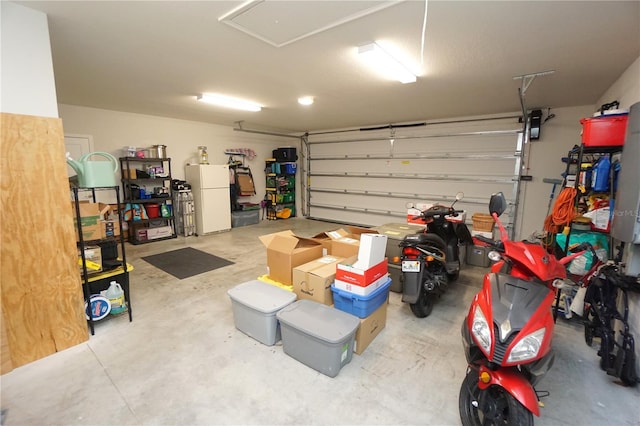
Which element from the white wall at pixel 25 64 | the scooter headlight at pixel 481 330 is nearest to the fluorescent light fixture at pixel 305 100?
the white wall at pixel 25 64

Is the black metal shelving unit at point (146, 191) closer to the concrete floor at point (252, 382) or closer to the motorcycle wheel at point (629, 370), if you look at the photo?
the concrete floor at point (252, 382)

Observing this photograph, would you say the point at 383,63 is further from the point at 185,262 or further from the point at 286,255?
the point at 185,262

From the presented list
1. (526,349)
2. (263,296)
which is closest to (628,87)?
(526,349)

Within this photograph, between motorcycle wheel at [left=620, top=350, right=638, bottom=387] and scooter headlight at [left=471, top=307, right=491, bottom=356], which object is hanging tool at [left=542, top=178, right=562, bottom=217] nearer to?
motorcycle wheel at [left=620, top=350, right=638, bottom=387]

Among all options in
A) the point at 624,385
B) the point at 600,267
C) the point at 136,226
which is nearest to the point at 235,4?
the point at 600,267

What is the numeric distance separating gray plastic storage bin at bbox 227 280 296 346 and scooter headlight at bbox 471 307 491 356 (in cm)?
137

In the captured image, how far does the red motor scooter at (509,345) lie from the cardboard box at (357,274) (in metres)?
0.74

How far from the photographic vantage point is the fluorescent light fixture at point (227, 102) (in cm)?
429

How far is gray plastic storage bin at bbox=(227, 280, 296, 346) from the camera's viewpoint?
2.26m

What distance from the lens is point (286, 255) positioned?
2.55 metres

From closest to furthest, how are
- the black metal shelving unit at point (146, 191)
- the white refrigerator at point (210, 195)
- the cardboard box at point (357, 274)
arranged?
1. the cardboard box at point (357, 274)
2. the black metal shelving unit at point (146, 191)
3. the white refrigerator at point (210, 195)

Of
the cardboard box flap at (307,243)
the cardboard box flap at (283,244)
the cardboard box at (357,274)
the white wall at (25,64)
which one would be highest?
the white wall at (25,64)

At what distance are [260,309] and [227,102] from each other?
368cm

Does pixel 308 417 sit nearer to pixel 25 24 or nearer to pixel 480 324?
pixel 480 324
